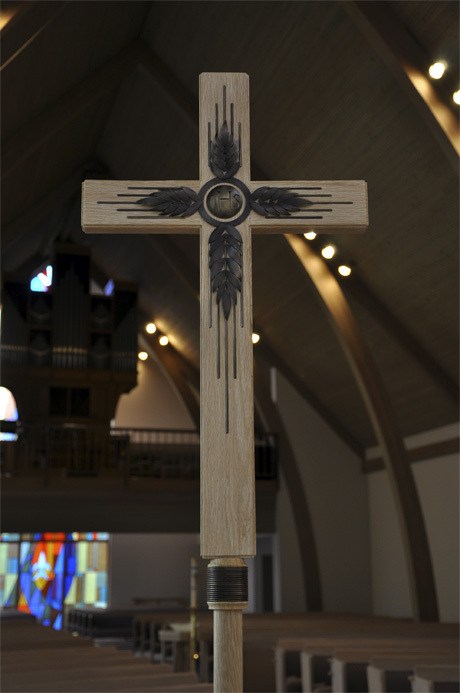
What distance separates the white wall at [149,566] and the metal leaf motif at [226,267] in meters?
15.3

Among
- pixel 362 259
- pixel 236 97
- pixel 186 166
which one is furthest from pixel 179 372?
pixel 236 97

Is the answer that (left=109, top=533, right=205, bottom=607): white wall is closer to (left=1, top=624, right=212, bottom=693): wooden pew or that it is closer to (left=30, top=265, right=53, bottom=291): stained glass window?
(left=30, top=265, right=53, bottom=291): stained glass window

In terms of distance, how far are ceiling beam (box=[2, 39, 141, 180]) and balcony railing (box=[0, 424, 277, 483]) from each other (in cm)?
449

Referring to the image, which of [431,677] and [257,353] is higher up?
[257,353]

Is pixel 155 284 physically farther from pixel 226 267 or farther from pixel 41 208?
pixel 226 267

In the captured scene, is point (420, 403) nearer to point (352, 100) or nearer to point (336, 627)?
point (336, 627)

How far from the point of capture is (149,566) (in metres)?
17.2

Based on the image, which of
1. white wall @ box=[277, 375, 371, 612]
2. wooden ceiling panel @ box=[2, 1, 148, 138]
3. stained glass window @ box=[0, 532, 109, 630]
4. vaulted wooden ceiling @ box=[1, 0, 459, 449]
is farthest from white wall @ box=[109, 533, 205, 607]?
wooden ceiling panel @ box=[2, 1, 148, 138]

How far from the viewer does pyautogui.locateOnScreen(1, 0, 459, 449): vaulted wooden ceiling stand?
7.42 meters

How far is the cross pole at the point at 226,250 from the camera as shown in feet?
7.08

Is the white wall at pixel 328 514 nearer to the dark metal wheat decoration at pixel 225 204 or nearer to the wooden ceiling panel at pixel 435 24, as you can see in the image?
the wooden ceiling panel at pixel 435 24

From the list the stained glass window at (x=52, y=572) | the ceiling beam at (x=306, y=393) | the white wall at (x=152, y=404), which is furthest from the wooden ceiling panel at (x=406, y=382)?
the stained glass window at (x=52, y=572)

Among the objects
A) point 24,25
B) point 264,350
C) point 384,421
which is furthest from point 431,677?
point 264,350

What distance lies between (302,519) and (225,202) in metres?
11.4
